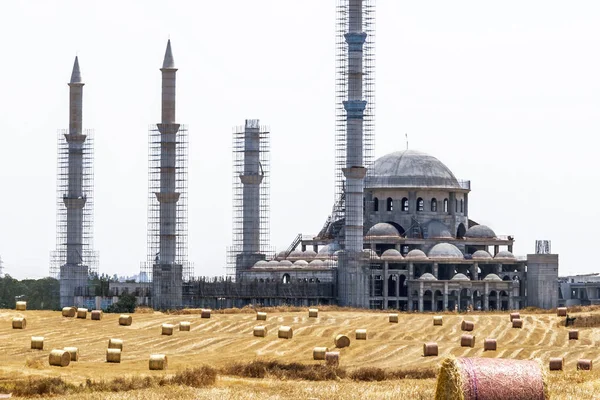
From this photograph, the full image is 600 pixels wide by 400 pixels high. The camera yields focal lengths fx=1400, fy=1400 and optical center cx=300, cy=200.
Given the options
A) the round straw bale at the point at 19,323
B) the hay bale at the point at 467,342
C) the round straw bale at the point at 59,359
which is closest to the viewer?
the round straw bale at the point at 59,359

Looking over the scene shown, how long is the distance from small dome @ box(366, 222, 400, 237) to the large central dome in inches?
221

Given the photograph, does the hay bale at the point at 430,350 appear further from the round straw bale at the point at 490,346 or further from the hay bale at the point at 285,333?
the hay bale at the point at 285,333

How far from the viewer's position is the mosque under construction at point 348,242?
133m

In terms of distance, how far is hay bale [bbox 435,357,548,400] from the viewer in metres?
31.8

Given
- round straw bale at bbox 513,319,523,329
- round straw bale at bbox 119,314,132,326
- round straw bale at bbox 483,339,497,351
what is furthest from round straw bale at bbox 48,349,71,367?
round straw bale at bbox 513,319,523,329

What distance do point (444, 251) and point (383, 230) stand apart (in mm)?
7898

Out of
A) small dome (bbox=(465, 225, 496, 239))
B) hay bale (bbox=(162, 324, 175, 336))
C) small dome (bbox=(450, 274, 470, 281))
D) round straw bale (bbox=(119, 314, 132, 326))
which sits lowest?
hay bale (bbox=(162, 324, 175, 336))

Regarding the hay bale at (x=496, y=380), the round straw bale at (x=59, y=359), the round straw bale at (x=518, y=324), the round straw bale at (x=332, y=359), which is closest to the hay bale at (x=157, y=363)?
the round straw bale at (x=59, y=359)

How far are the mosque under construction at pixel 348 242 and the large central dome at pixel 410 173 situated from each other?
0.16 meters

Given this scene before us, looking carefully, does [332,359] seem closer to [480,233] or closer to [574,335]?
[574,335]

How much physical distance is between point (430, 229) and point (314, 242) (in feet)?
42.7

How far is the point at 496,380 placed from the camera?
3188 cm

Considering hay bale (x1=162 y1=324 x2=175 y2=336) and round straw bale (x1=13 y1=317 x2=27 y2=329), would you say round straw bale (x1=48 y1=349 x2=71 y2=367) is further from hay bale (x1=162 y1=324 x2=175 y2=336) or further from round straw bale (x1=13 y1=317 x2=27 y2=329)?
round straw bale (x1=13 y1=317 x2=27 y2=329)

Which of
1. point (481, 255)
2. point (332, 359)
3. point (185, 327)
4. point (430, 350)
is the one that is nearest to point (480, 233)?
point (481, 255)
